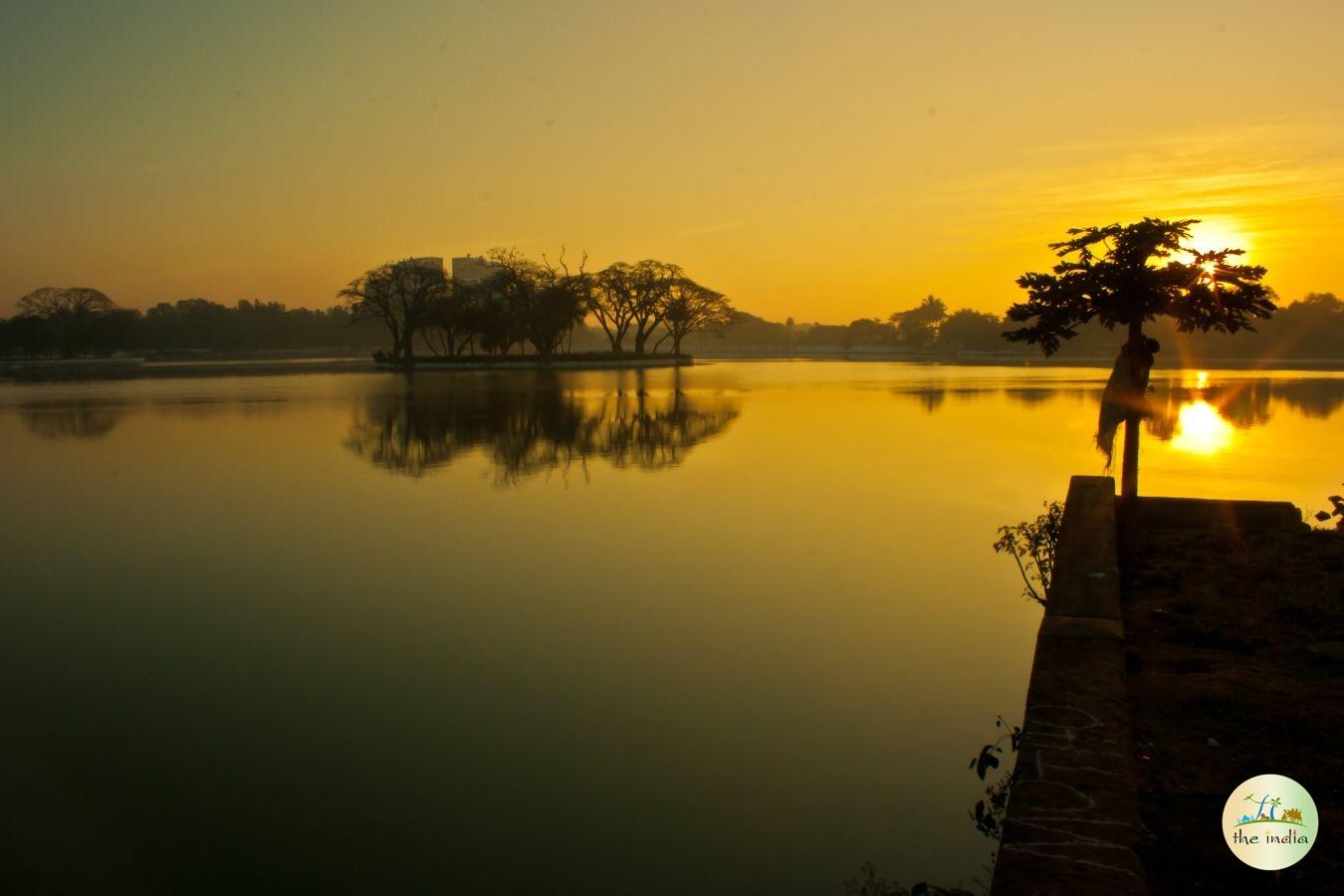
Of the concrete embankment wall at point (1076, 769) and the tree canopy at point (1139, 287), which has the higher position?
the tree canopy at point (1139, 287)

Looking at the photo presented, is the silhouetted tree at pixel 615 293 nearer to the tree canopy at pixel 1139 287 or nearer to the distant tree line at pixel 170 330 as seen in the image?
the distant tree line at pixel 170 330

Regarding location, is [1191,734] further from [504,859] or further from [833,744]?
[504,859]

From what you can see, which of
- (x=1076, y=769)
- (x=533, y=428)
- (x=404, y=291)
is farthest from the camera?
(x=404, y=291)

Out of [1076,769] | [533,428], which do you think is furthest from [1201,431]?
[1076,769]

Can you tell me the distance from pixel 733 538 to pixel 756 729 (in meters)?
5.71

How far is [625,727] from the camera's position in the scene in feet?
20.9

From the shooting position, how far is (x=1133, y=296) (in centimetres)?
905

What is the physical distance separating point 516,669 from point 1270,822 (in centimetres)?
494

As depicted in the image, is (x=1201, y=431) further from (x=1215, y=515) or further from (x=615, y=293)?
(x=615, y=293)

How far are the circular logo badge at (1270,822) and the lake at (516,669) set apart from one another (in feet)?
4.02

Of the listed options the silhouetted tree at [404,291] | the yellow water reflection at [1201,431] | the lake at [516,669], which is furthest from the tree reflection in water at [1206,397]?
the silhouetted tree at [404,291]

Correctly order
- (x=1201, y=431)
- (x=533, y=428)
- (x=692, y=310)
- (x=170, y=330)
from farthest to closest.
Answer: (x=170, y=330), (x=692, y=310), (x=533, y=428), (x=1201, y=431)

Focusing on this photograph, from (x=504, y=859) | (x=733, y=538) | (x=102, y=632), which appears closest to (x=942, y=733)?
(x=504, y=859)

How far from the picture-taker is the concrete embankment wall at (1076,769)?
338 centimetres
